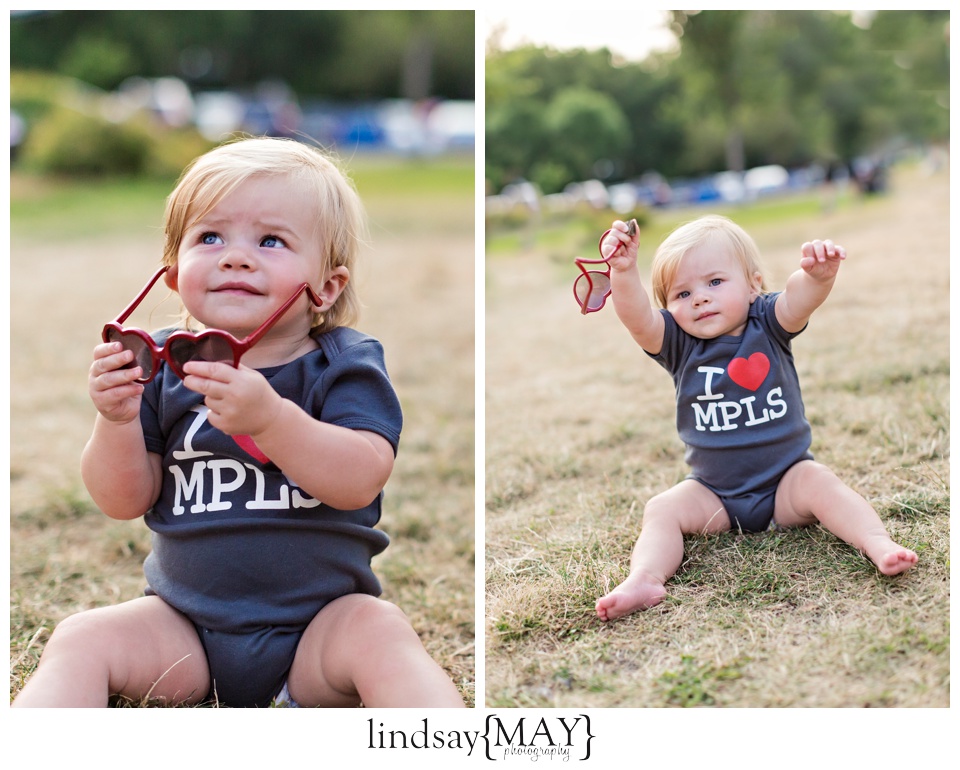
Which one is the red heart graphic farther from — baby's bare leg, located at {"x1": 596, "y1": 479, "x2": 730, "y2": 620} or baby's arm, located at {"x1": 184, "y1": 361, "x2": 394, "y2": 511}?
baby's arm, located at {"x1": 184, "y1": 361, "x2": 394, "y2": 511}

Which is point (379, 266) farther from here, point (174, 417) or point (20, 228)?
point (174, 417)

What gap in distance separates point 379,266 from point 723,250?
187 inches

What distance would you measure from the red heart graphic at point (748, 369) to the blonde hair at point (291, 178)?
0.74 m

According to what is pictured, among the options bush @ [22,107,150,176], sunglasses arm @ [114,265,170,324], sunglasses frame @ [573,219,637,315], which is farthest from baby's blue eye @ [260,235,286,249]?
bush @ [22,107,150,176]

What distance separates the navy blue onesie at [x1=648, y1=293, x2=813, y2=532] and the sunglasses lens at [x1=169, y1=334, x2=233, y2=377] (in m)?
0.88

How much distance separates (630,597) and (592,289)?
0.55 m

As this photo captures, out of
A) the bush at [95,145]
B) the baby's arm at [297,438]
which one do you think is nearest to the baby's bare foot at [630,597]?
the baby's arm at [297,438]

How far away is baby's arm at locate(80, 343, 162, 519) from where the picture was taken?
1.45 m

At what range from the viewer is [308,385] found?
1584 millimetres

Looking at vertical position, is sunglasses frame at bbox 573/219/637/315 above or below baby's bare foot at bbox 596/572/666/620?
above

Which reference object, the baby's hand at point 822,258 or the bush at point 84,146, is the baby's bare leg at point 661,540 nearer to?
the baby's hand at point 822,258

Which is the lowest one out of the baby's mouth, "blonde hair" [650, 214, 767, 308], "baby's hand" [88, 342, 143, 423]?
"baby's hand" [88, 342, 143, 423]

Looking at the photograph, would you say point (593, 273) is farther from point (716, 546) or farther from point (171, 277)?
point (171, 277)
